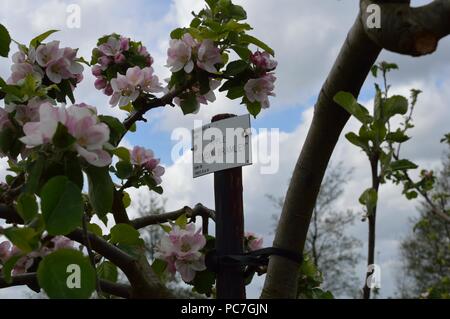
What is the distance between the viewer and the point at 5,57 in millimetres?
1300

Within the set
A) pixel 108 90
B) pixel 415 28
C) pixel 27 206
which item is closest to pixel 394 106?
pixel 415 28

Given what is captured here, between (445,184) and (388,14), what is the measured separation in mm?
14353

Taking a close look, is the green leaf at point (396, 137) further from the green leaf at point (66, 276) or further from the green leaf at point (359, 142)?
the green leaf at point (66, 276)

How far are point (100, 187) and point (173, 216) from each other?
0.55 m

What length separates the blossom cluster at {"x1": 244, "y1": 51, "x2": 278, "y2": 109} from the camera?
61.5 inches

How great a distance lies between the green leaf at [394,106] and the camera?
3.48ft

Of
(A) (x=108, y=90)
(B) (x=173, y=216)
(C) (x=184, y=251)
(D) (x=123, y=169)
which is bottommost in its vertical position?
(C) (x=184, y=251)

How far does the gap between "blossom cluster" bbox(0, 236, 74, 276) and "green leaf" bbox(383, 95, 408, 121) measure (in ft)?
2.02

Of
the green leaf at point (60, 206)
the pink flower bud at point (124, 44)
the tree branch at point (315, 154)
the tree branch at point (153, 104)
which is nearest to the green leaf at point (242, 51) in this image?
the tree branch at point (153, 104)

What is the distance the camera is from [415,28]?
33.8 inches

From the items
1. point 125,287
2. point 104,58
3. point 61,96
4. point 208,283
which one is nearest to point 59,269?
point 125,287

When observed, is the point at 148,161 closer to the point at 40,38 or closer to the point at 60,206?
the point at 40,38

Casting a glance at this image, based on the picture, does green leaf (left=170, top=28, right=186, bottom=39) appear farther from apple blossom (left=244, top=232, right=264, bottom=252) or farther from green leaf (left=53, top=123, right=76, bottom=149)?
green leaf (left=53, top=123, right=76, bottom=149)
